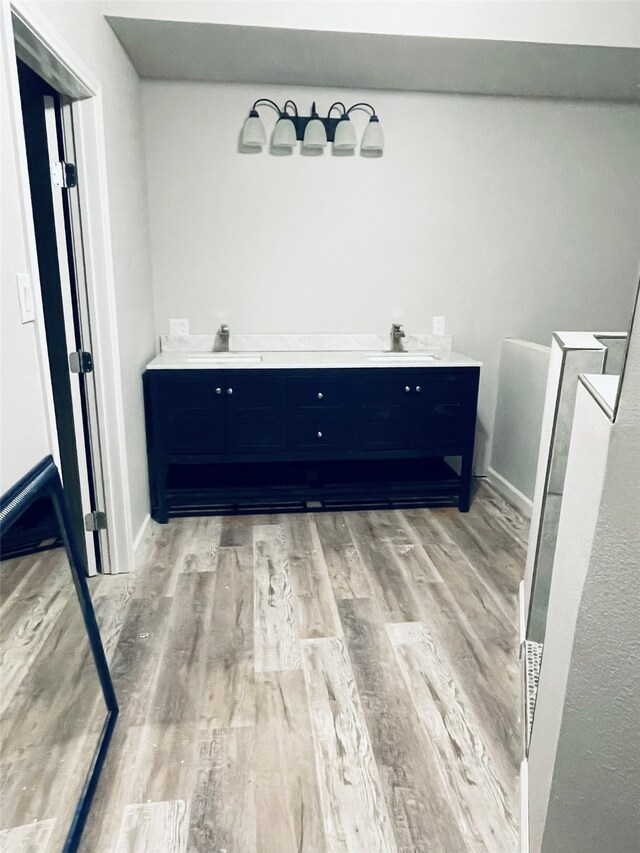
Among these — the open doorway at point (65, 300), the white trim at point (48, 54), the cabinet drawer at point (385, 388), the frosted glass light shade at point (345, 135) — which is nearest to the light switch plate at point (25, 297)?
the white trim at point (48, 54)

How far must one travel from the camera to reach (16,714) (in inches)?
43.8

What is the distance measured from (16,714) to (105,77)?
215 centimetres

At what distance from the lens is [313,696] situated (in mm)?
1670

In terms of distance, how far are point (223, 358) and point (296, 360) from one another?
417 mm

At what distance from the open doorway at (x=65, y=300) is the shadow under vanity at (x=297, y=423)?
1.75 ft

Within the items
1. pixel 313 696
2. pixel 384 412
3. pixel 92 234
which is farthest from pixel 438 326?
pixel 313 696

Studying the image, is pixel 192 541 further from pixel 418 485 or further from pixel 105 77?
pixel 105 77

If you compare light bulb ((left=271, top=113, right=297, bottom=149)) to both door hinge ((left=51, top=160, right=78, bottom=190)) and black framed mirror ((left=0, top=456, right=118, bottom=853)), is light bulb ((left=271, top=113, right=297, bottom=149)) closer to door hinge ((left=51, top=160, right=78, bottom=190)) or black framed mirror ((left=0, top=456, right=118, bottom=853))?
door hinge ((left=51, top=160, right=78, bottom=190))

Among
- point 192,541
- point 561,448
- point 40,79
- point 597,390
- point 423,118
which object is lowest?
point 192,541

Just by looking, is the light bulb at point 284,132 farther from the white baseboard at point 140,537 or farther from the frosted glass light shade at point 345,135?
the white baseboard at point 140,537

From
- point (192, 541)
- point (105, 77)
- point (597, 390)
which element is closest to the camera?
point (597, 390)

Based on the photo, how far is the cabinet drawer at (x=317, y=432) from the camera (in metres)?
2.84

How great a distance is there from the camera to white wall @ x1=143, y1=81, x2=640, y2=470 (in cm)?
298

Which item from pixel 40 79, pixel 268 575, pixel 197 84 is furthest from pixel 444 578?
pixel 197 84
